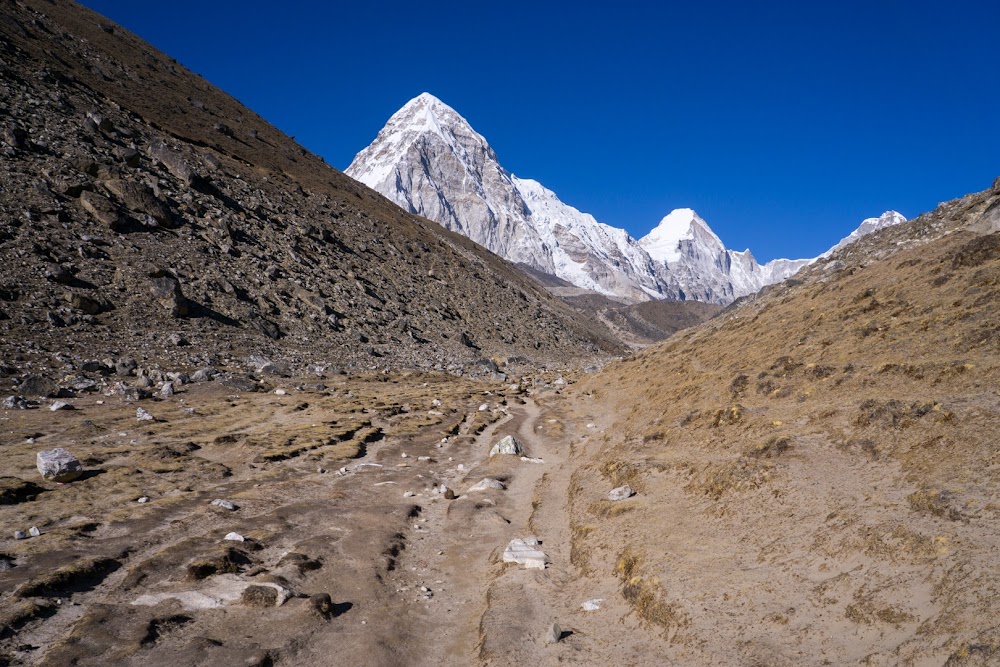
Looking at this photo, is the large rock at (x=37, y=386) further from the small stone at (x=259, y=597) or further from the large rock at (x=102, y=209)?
the large rock at (x=102, y=209)

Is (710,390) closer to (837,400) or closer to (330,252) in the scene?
(837,400)

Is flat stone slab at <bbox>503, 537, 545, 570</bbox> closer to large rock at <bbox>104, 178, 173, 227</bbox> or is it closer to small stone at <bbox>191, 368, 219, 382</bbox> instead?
small stone at <bbox>191, 368, 219, 382</bbox>

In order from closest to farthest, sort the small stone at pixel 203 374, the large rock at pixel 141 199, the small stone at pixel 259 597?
the small stone at pixel 259 597, the small stone at pixel 203 374, the large rock at pixel 141 199

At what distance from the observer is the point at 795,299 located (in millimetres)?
33188

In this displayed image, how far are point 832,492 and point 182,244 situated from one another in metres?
57.7

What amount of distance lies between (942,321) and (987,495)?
10.5 meters

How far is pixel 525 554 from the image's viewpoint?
1431 cm

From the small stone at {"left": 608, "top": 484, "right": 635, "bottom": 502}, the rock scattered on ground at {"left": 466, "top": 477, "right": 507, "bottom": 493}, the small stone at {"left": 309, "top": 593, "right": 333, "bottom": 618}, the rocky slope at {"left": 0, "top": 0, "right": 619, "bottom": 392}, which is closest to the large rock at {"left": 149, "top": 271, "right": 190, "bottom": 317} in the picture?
the rocky slope at {"left": 0, "top": 0, "right": 619, "bottom": 392}

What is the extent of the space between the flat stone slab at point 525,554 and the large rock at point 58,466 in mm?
14496

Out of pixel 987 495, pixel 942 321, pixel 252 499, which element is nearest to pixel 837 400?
pixel 942 321

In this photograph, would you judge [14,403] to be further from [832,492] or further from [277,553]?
[832,492]

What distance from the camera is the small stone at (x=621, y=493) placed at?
53.9 ft

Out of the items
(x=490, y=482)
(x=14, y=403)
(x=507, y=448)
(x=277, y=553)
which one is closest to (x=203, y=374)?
(x=14, y=403)

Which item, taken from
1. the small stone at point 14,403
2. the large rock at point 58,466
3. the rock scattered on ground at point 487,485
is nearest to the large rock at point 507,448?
the rock scattered on ground at point 487,485
